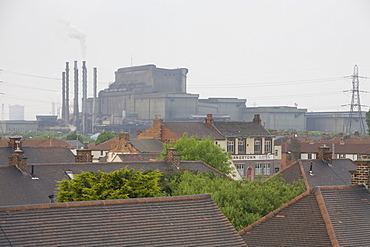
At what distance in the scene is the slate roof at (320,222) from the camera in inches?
773

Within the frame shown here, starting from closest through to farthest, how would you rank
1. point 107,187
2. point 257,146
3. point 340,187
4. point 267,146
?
point 340,187 < point 107,187 < point 257,146 < point 267,146

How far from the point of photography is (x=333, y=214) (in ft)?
67.3

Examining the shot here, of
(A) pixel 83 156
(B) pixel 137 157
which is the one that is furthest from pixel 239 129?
(A) pixel 83 156

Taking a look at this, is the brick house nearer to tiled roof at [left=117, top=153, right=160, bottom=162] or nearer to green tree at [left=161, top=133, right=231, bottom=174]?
tiled roof at [left=117, top=153, right=160, bottom=162]

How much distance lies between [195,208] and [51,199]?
1622 cm

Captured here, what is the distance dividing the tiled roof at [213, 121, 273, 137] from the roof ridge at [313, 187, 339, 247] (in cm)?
5838

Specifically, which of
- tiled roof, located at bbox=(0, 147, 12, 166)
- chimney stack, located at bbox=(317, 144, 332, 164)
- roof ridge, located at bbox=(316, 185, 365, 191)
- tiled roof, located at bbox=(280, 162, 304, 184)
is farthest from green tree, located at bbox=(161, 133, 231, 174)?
roof ridge, located at bbox=(316, 185, 365, 191)

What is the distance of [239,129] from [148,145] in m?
13.2

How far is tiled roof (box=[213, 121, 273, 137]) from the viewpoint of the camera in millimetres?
80994

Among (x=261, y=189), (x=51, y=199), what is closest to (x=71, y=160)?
(x=51, y=199)

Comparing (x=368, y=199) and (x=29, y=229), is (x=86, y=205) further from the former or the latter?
(x=368, y=199)

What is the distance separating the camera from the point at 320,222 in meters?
20.2

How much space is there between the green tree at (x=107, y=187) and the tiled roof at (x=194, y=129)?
48385 millimetres

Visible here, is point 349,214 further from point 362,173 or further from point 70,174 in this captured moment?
point 70,174
